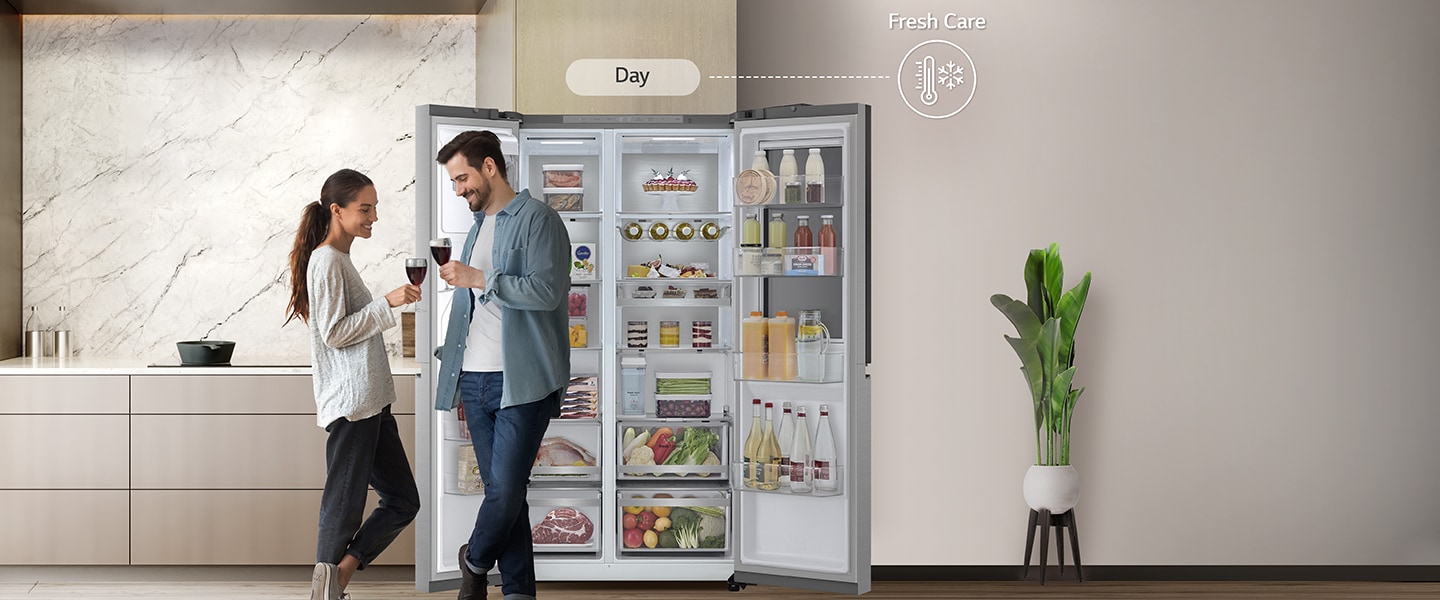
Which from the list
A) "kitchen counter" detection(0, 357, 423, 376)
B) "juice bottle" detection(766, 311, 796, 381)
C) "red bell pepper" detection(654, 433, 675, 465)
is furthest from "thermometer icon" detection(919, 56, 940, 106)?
"kitchen counter" detection(0, 357, 423, 376)

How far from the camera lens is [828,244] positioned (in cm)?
375

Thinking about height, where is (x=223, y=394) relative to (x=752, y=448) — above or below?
above

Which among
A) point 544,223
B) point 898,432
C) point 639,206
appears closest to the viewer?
point 544,223

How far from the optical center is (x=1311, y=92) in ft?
13.9

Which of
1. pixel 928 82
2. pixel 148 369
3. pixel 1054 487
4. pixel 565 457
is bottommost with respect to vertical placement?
pixel 1054 487

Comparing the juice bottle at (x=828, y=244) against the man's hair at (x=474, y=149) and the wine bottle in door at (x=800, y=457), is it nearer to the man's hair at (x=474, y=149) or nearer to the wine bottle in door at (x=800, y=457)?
the wine bottle in door at (x=800, y=457)

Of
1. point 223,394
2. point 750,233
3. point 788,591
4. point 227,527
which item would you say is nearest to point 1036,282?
point 750,233

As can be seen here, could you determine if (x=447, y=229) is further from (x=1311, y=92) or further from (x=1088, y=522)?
(x=1311, y=92)

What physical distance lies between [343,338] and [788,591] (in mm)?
1890

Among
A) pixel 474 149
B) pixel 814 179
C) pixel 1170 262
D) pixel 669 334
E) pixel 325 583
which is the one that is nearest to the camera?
pixel 474 149

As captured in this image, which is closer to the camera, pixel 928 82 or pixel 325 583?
pixel 325 583

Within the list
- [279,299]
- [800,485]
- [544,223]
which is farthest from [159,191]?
[800,485]

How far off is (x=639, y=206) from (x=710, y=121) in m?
0.43

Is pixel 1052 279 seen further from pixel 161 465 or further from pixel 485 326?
pixel 161 465
